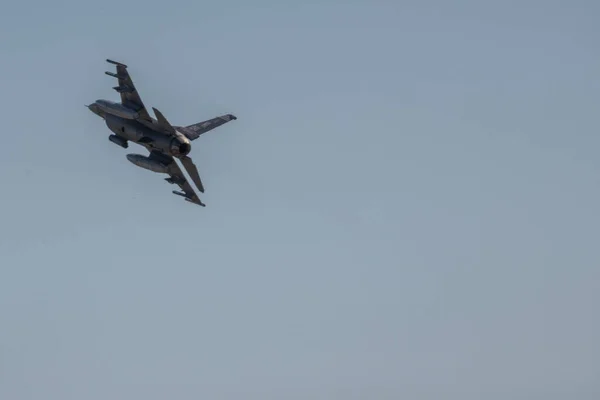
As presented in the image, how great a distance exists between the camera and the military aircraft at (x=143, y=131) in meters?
190

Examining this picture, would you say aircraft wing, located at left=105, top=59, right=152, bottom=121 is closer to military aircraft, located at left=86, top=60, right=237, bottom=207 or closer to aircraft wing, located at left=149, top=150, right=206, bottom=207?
military aircraft, located at left=86, top=60, right=237, bottom=207

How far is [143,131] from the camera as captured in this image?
627 feet

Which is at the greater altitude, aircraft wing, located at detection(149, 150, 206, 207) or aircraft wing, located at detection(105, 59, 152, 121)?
aircraft wing, located at detection(105, 59, 152, 121)

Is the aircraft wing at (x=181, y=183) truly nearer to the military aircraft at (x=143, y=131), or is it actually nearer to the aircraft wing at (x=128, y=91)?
the military aircraft at (x=143, y=131)

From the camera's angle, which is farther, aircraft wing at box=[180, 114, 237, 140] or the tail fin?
aircraft wing at box=[180, 114, 237, 140]

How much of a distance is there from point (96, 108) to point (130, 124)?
5.25 meters

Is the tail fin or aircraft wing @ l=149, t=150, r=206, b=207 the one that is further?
aircraft wing @ l=149, t=150, r=206, b=207

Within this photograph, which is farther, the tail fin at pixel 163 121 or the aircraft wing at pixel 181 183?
the aircraft wing at pixel 181 183

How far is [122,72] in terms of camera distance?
190875 mm

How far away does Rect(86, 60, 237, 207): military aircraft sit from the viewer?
189875 millimetres

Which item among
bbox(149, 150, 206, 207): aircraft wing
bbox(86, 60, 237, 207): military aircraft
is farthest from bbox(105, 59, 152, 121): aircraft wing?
bbox(149, 150, 206, 207): aircraft wing

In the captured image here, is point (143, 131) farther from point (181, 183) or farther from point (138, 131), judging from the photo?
point (181, 183)

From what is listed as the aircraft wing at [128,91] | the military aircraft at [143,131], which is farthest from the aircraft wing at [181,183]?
the aircraft wing at [128,91]

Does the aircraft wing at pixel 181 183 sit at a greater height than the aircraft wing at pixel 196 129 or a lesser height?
lesser
